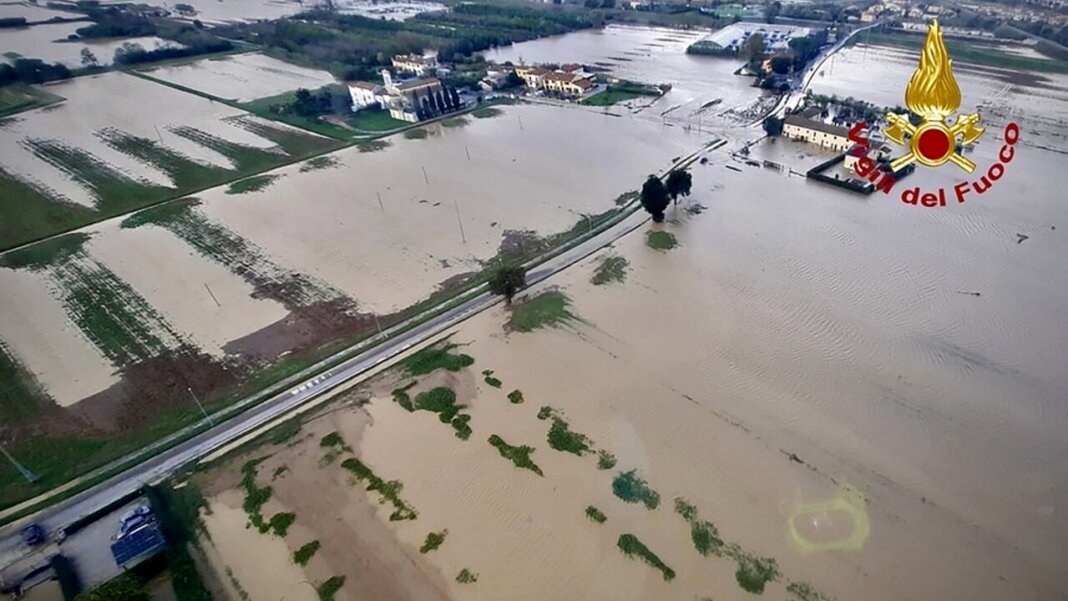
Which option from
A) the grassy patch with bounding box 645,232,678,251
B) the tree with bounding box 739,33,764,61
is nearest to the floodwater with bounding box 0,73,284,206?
the grassy patch with bounding box 645,232,678,251

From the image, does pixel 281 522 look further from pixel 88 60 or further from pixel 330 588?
pixel 88 60

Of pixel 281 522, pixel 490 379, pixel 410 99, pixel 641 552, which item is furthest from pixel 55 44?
pixel 641 552

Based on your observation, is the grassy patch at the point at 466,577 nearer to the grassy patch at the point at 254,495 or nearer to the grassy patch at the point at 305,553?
the grassy patch at the point at 305,553

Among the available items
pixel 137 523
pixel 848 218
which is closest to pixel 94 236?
pixel 137 523

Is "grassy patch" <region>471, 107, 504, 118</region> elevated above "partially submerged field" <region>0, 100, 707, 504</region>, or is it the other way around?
"grassy patch" <region>471, 107, 504, 118</region>

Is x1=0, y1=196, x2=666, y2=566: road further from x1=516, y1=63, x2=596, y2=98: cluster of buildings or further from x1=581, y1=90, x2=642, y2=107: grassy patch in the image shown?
x1=516, y1=63, x2=596, y2=98: cluster of buildings

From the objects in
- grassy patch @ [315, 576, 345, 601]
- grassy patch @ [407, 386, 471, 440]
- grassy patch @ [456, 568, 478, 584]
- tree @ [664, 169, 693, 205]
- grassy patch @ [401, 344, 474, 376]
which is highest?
tree @ [664, 169, 693, 205]
